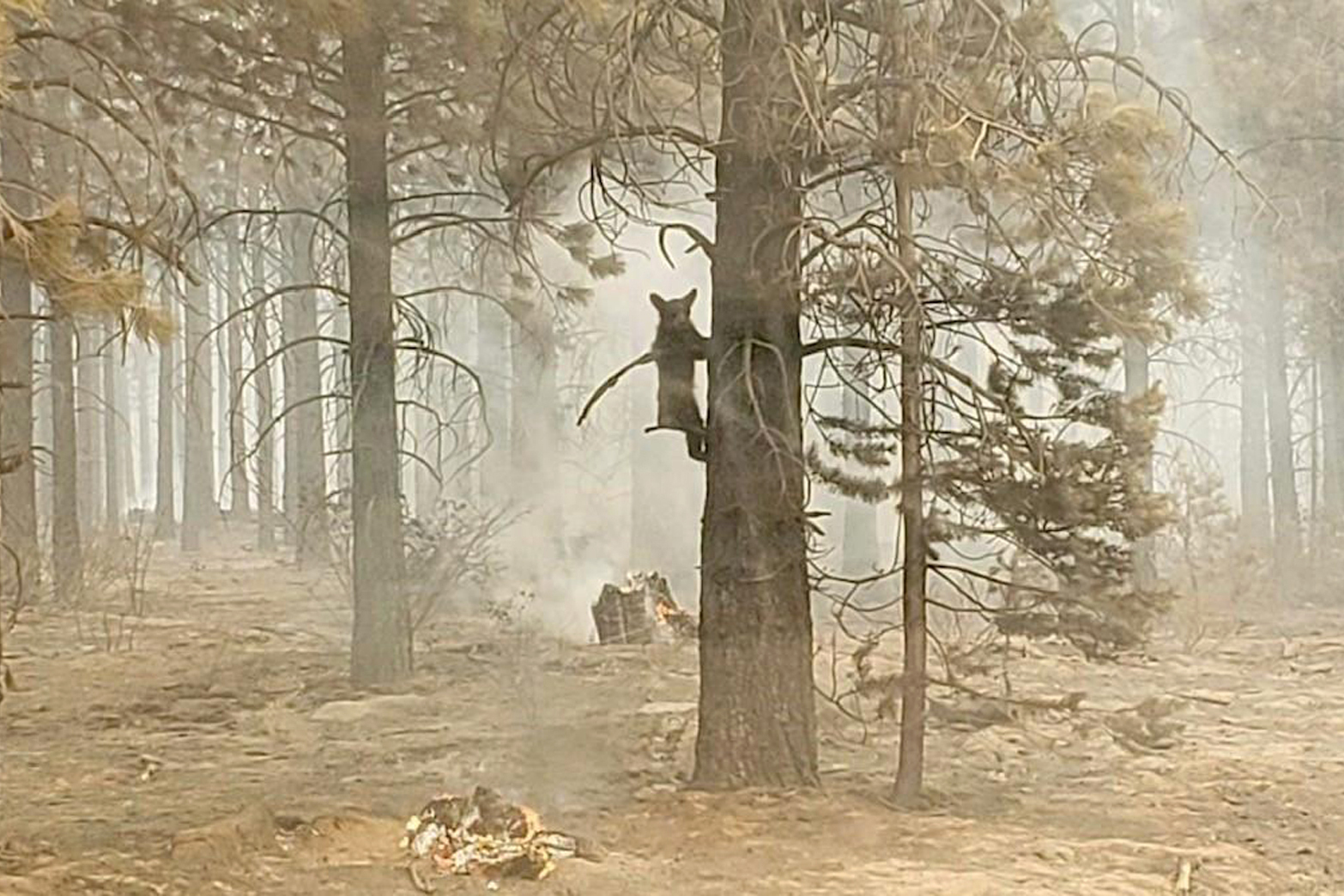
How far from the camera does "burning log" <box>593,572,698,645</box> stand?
9.09 metres

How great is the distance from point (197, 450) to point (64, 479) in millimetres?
3870

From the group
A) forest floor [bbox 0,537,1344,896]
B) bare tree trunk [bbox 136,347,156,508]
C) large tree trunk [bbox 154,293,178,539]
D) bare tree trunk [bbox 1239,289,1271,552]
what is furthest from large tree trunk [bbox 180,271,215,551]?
bare tree trunk [bbox 1239,289,1271,552]

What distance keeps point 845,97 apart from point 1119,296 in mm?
1120

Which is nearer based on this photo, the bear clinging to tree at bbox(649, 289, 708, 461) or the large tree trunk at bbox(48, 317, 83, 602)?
the bear clinging to tree at bbox(649, 289, 708, 461)

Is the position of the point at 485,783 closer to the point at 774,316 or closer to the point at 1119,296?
the point at 774,316

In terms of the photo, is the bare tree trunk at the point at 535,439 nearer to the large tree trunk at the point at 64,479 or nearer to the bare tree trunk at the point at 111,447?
the large tree trunk at the point at 64,479

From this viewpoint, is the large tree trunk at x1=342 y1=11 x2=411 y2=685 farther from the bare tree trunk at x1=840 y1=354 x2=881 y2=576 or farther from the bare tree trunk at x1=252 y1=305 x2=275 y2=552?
the bare tree trunk at x1=840 y1=354 x2=881 y2=576

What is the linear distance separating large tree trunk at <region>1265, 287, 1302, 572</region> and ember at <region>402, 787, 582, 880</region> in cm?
654

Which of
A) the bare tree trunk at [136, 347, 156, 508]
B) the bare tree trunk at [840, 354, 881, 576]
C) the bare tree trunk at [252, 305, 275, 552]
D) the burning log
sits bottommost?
the burning log

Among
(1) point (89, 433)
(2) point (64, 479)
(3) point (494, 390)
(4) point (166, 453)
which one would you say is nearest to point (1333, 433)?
(3) point (494, 390)

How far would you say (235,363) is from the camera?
12305mm

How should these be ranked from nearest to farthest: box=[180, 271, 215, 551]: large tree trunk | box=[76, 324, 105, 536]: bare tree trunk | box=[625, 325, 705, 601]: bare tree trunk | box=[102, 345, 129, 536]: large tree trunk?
1. box=[625, 325, 705, 601]: bare tree trunk
2. box=[180, 271, 215, 551]: large tree trunk
3. box=[76, 324, 105, 536]: bare tree trunk
4. box=[102, 345, 129, 536]: large tree trunk

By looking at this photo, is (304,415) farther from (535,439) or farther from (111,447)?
(111,447)

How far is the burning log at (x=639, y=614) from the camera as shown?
358 inches
